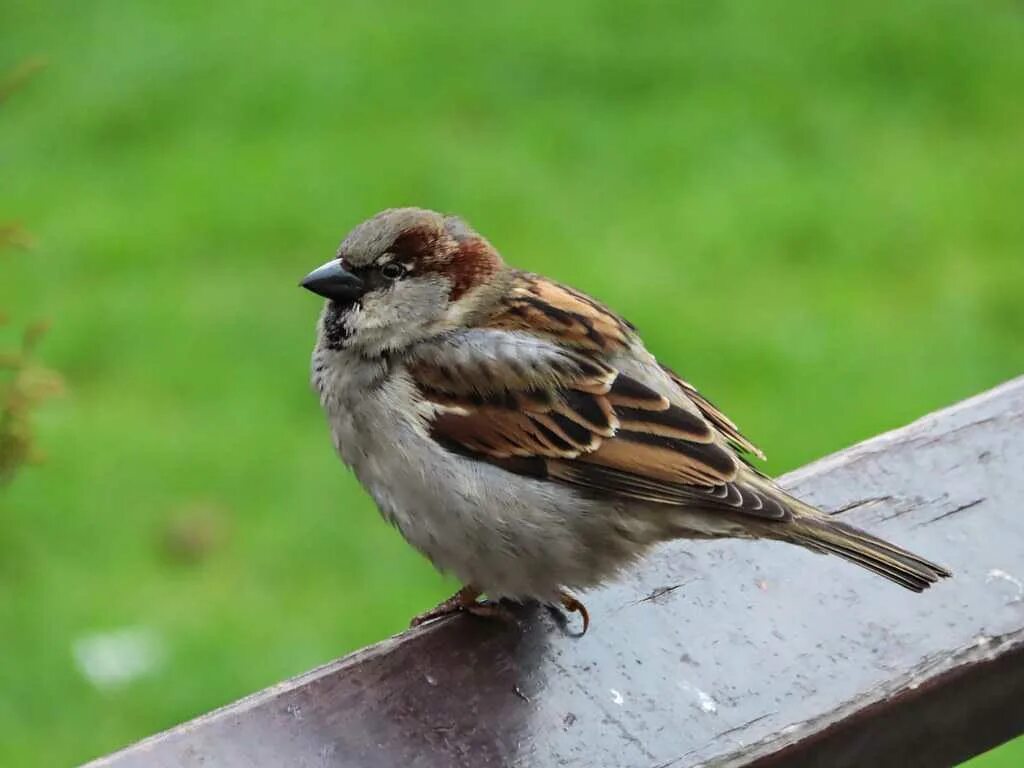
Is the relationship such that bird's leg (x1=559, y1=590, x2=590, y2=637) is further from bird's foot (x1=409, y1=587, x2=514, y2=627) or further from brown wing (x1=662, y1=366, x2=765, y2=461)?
brown wing (x1=662, y1=366, x2=765, y2=461)

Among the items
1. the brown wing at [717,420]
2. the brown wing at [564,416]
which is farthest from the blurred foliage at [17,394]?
the brown wing at [717,420]

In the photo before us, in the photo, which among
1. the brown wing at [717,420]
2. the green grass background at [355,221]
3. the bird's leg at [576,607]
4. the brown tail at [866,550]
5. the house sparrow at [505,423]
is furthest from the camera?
the green grass background at [355,221]

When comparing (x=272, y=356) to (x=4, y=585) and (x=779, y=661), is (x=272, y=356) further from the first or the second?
(x=779, y=661)

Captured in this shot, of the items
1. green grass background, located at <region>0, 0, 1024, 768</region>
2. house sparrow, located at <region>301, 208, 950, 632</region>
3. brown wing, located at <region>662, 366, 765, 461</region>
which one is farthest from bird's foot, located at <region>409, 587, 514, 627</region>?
green grass background, located at <region>0, 0, 1024, 768</region>

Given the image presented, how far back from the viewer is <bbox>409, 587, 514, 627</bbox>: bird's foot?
6.57 feet

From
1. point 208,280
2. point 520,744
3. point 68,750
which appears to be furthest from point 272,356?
point 520,744

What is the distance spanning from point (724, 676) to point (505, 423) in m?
0.73

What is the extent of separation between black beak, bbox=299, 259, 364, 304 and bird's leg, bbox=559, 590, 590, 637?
0.64 meters

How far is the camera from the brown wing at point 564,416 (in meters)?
2.29

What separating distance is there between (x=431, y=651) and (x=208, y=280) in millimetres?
3167

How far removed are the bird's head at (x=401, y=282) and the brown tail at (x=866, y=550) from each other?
2.28 ft

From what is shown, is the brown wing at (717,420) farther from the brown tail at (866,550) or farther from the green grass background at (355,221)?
→ the green grass background at (355,221)

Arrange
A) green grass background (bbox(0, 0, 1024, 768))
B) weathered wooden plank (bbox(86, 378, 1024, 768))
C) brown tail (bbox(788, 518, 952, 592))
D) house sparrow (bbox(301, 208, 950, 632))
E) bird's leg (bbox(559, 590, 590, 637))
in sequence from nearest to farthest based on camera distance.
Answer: weathered wooden plank (bbox(86, 378, 1024, 768))
brown tail (bbox(788, 518, 952, 592))
bird's leg (bbox(559, 590, 590, 637))
house sparrow (bbox(301, 208, 950, 632))
green grass background (bbox(0, 0, 1024, 768))

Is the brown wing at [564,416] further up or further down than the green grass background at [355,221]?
further up
